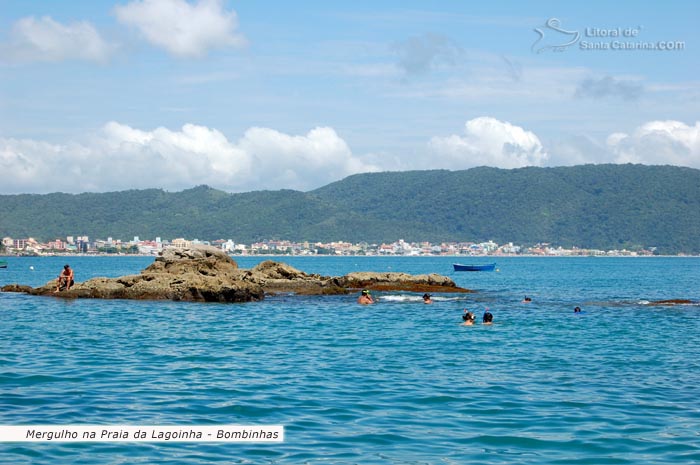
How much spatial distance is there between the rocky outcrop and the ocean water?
40.6 feet

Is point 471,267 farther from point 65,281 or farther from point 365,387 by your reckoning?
point 365,387

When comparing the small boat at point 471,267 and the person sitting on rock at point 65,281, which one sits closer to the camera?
the person sitting on rock at point 65,281

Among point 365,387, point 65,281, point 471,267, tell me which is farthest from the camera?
point 471,267

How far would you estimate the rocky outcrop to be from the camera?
53.2m

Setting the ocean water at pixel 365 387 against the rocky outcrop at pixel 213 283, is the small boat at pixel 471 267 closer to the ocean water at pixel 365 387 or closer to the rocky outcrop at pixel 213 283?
the rocky outcrop at pixel 213 283

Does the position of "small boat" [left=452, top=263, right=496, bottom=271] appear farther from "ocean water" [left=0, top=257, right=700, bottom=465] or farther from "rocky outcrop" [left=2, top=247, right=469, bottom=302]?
"ocean water" [left=0, top=257, right=700, bottom=465]

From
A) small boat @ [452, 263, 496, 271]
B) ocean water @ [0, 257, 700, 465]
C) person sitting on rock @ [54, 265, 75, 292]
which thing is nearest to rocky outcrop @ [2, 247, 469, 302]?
person sitting on rock @ [54, 265, 75, 292]

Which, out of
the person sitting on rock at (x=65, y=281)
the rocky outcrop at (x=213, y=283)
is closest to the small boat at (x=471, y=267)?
the rocky outcrop at (x=213, y=283)

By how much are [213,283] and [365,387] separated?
110ft

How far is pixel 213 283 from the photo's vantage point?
53.1 metres

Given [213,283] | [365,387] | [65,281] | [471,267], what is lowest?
[365,387]

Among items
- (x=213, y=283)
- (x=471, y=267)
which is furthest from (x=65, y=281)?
(x=471, y=267)

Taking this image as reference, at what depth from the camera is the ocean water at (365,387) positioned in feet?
48.8

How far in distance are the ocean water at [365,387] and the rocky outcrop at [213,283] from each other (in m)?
12.4
